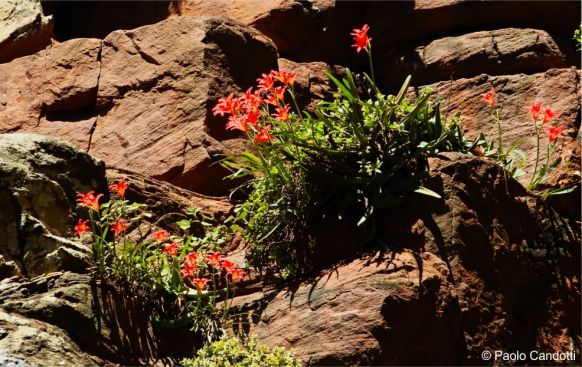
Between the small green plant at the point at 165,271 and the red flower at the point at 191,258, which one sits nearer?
the small green plant at the point at 165,271

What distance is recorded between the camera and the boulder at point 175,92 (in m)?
7.92

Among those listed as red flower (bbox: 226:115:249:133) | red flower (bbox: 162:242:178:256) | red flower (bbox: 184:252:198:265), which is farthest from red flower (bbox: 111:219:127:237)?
red flower (bbox: 226:115:249:133)

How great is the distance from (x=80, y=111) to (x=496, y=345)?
4.46 meters

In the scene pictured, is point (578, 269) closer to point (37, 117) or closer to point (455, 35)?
point (455, 35)

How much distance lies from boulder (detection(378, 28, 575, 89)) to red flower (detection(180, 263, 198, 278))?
13.0ft

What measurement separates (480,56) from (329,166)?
10.3 ft

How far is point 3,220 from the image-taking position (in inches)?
236

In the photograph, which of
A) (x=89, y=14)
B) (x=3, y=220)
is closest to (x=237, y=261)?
(x=3, y=220)

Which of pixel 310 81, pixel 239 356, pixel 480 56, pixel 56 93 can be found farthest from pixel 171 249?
pixel 480 56

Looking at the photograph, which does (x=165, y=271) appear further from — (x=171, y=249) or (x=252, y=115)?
(x=252, y=115)

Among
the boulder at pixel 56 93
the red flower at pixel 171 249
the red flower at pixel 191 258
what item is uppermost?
the boulder at pixel 56 93

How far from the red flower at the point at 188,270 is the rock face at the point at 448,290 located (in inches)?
16.7

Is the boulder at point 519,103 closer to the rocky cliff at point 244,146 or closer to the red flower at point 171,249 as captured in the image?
the rocky cliff at point 244,146

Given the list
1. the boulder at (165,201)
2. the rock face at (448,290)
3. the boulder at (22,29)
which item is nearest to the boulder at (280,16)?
the boulder at (22,29)
